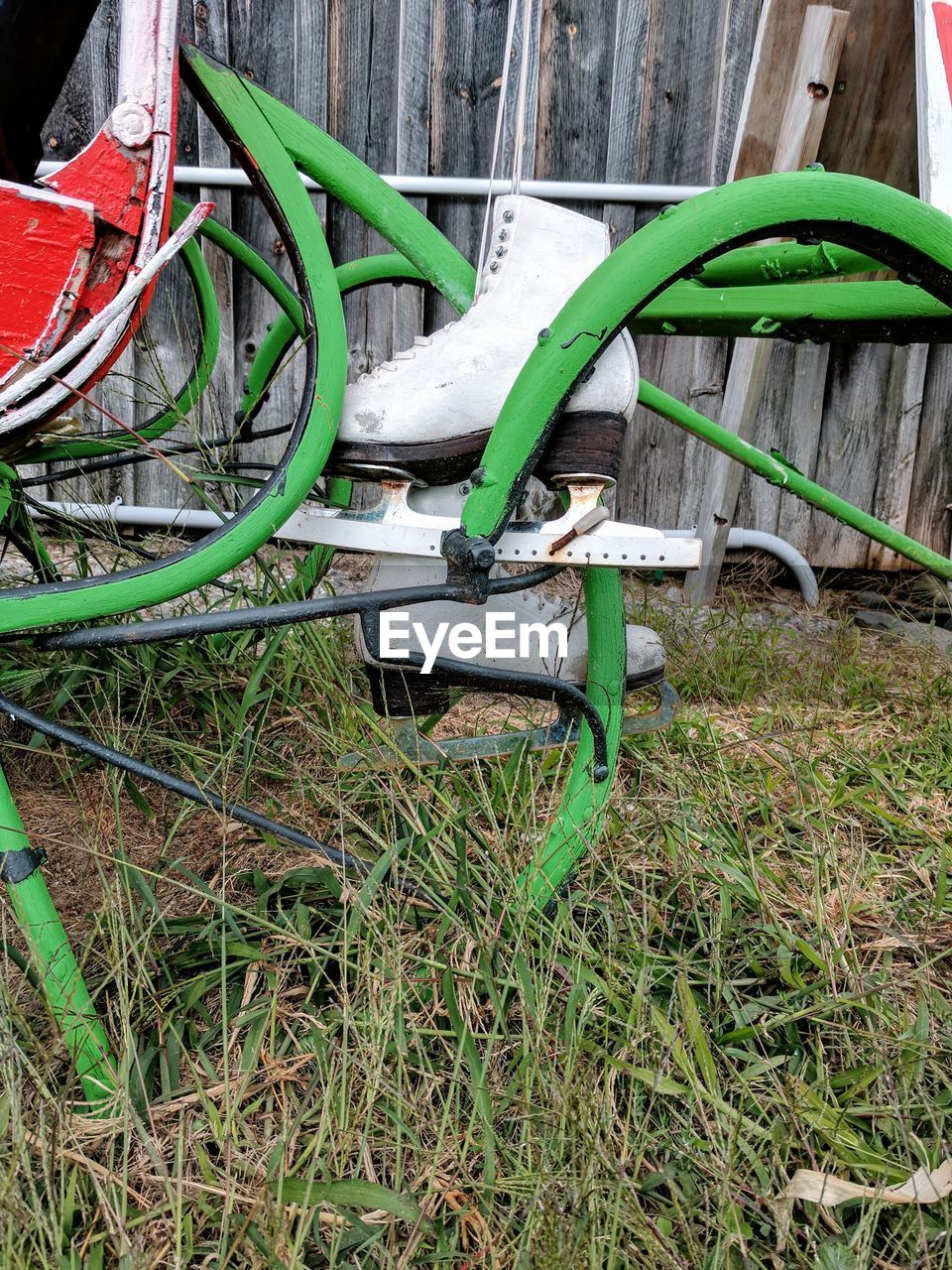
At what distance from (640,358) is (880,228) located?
5.61 ft

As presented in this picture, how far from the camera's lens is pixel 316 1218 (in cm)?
76

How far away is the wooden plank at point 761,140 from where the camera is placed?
1886 millimetres

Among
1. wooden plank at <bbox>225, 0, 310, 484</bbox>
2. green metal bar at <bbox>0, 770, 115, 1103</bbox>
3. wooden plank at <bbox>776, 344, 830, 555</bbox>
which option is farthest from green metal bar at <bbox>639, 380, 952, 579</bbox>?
wooden plank at <bbox>225, 0, 310, 484</bbox>

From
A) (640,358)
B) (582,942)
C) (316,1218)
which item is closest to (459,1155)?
(316,1218)

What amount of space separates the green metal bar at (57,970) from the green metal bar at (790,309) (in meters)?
0.93

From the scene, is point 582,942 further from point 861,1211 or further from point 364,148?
point 364,148

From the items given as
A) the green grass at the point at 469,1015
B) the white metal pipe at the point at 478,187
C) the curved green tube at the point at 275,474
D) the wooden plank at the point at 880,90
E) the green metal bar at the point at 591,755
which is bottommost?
the green grass at the point at 469,1015

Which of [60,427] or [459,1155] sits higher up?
[60,427]

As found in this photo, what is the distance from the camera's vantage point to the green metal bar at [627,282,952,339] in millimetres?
1203

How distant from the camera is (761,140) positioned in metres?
2.01

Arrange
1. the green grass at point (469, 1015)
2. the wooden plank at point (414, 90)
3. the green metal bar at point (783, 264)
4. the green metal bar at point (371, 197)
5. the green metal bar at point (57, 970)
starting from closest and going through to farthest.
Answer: the green grass at point (469, 1015)
the green metal bar at point (57, 970)
the green metal bar at point (371, 197)
the green metal bar at point (783, 264)
the wooden plank at point (414, 90)

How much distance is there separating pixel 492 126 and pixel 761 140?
2.66 ft

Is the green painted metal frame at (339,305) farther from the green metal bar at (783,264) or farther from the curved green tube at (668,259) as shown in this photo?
the green metal bar at (783,264)

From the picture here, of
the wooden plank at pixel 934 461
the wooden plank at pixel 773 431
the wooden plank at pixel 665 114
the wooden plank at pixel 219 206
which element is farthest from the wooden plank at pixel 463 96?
the wooden plank at pixel 934 461
